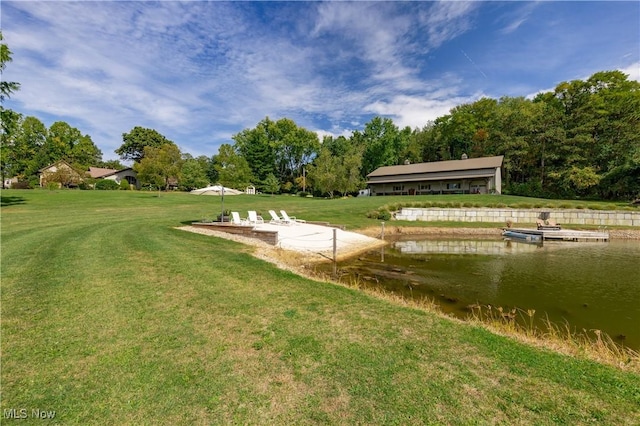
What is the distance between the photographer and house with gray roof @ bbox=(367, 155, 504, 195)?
4253 centimetres

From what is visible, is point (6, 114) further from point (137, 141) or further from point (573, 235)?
point (137, 141)

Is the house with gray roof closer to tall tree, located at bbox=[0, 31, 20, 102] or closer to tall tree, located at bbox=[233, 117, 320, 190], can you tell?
tall tree, located at bbox=[233, 117, 320, 190]

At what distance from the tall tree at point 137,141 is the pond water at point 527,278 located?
7708cm

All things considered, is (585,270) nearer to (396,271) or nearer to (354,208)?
(396,271)

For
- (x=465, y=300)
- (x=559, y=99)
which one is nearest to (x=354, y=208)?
(x=465, y=300)

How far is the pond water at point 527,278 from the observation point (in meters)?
8.01

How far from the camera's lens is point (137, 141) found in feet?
246

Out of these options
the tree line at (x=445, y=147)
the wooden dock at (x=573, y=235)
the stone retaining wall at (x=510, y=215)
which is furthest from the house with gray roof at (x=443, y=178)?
the wooden dock at (x=573, y=235)

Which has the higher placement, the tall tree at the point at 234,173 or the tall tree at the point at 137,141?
the tall tree at the point at 137,141

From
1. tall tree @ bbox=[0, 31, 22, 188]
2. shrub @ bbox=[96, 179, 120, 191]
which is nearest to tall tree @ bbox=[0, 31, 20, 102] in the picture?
tall tree @ bbox=[0, 31, 22, 188]

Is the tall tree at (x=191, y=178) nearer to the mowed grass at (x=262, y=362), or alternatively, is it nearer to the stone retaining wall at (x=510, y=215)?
the stone retaining wall at (x=510, y=215)
